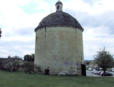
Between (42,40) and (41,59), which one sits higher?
(42,40)

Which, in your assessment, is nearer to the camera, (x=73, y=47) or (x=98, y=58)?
(x=73, y=47)

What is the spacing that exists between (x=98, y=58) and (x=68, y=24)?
11.4 m

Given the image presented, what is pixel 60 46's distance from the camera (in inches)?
1130

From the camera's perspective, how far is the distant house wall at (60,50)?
28.6m

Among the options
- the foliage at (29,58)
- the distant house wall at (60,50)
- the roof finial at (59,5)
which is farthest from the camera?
the foliage at (29,58)

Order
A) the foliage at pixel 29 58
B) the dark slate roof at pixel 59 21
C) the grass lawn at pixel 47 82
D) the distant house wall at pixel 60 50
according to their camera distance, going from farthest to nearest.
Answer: the foliage at pixel 29 58, the dark slate roof at pixel 59 21, the distant house wall at pixel 60 50, the grass lawn at pixel 47 82

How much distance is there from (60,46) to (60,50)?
26.3 inches

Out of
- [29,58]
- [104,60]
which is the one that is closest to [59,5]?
[104,60]

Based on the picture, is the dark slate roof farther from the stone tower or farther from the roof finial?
the roof finial

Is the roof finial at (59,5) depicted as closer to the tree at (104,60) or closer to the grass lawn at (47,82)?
the tree at (104,60)

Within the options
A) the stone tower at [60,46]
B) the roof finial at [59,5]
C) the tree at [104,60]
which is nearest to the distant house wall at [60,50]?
the stone tower at [60,46]

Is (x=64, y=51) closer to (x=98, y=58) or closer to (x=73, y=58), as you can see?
(x=73, y=58)

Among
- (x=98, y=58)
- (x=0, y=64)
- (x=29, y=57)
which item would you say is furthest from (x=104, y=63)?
(x=29, y=57)

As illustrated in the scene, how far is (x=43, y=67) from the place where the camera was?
29.5m
